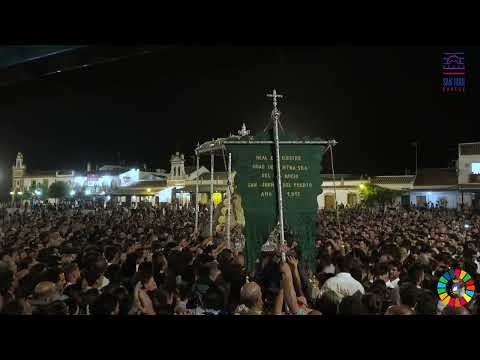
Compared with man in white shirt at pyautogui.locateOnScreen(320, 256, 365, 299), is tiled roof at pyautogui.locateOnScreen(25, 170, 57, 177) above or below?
above

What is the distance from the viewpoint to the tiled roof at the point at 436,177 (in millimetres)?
40031

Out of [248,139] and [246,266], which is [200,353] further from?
[248,139]

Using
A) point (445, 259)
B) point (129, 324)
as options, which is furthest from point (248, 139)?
point (445, 259)

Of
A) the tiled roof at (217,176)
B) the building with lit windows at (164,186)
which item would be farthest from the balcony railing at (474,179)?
the building with lit windows at (164,186)

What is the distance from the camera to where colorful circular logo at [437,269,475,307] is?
4.84m

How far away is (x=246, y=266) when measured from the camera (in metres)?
5.56

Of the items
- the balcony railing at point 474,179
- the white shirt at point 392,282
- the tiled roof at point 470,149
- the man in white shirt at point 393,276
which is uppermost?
the tiled roof at point 470,149

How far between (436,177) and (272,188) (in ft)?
133

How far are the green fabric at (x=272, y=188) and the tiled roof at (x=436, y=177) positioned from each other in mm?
38697

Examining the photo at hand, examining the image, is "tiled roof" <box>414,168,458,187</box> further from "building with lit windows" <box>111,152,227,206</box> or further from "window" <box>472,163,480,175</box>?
"building with lit windows" <box>111,152,227,206</box>

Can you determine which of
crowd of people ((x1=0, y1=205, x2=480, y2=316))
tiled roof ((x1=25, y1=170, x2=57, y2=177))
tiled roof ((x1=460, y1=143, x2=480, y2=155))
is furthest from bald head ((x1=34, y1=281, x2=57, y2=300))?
tiled roof ((x1=25, y1=170, x2=57, y2=177))

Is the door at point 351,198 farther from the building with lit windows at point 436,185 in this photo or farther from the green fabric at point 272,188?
the green fabric at point 272,188

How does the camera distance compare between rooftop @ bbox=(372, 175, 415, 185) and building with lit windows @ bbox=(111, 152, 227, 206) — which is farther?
building with lit windows @ bbox=(111, 152, 227, 206)

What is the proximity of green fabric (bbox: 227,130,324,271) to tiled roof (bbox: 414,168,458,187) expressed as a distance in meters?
38.7
